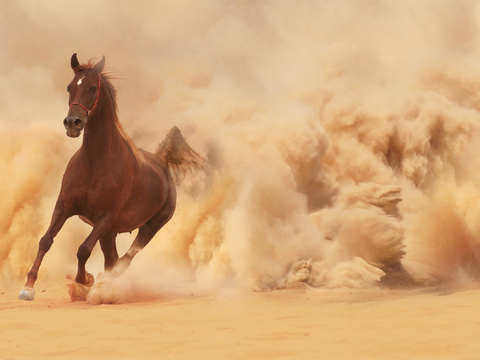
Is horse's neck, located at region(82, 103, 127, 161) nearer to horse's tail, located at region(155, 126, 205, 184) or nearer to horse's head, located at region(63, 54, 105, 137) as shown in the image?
horse's head, located at region(63, 54, 105, 137)

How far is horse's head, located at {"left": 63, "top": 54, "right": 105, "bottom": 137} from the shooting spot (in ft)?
19.2

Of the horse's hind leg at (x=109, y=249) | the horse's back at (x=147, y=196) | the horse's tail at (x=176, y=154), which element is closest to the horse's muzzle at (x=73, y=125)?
the horse's back at (x=147, y=196)

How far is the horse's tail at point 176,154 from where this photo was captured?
335 inches

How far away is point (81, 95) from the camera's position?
619 centimetres

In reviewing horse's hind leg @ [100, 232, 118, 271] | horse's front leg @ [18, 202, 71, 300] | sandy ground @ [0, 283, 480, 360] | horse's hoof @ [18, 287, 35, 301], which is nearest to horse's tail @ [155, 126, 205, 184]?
horse's hind leg @ [100, 232, 118, 271]

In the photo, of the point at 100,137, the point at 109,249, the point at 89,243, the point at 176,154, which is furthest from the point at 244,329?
the point at 176,154

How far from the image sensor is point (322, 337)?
4.34 metres

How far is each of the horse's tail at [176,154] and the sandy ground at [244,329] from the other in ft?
8.26

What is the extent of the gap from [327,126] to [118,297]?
9.41 metres

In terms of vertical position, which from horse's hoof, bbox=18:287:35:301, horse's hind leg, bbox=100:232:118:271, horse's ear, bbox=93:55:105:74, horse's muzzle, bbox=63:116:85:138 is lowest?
horse's hoof, bbox=18:287:35:301

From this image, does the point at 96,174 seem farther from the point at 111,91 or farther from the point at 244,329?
the point at 244,329

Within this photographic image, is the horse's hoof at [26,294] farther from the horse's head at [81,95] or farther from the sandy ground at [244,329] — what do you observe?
the horse's head at [81,95]

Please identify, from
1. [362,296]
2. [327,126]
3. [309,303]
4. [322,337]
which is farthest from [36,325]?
[327,126]

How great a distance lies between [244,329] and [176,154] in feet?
14.2
